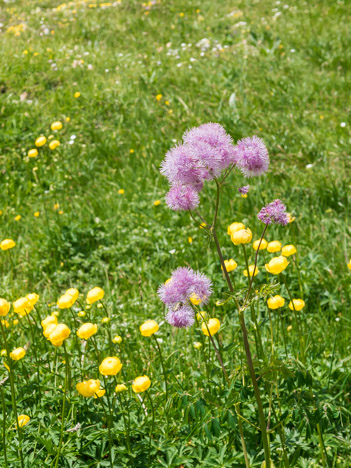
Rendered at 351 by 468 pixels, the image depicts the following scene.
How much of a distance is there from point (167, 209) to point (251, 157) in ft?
7.41

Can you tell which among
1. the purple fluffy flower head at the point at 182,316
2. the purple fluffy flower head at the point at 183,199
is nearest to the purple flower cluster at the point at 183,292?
the purple fluffy flower head at the point at 182,316

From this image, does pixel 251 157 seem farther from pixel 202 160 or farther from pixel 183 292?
pixel 183 292

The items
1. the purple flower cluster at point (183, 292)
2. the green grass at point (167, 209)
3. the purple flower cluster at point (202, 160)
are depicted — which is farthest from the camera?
the green grass at point (167, 209)

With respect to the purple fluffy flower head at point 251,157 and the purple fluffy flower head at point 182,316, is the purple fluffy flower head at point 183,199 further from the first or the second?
the purple fluffy flower head at point 182,316

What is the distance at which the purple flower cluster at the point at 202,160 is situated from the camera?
137cm

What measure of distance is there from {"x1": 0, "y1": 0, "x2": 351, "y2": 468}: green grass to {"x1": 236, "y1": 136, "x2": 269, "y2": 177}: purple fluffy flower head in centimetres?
56

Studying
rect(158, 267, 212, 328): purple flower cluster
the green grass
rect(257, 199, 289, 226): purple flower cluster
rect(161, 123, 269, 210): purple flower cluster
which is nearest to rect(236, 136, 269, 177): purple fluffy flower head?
rect(161, 123, 269, 210): purple flower cluster

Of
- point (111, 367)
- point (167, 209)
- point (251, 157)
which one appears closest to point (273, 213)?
point (251, 157)

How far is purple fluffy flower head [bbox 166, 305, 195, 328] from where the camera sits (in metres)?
1.53

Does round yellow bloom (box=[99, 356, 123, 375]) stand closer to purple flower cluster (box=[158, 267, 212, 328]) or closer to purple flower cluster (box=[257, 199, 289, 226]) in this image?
purple flower cluster (box=[158, 267, 212, 328])

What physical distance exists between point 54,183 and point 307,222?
217 centimetres

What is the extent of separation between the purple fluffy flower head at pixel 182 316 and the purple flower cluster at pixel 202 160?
326 millimetres

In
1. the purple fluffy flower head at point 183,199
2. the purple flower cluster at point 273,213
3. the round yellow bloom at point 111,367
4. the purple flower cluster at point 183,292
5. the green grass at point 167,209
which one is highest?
Answer: the purple fluffy flower head at point 183,199

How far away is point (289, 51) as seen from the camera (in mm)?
5617
